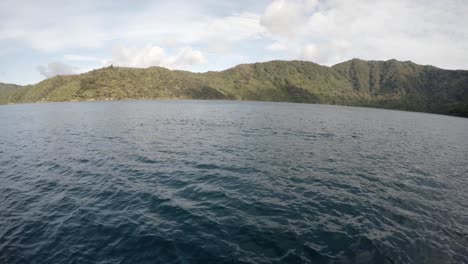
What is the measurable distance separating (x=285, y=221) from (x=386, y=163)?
2664 cm

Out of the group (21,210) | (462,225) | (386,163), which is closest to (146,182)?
(21,210)

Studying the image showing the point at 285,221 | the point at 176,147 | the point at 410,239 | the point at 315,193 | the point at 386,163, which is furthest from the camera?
the point at 176,147

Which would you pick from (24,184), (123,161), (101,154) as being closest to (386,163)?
(123,161)

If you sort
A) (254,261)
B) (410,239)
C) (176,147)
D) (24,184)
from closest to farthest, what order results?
(254,261), (410,239), (24,184), (176,147)

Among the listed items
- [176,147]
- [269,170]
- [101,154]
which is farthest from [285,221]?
[101,154]

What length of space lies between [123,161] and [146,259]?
22.5m

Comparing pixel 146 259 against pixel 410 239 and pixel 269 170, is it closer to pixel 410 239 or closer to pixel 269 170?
pixel 410 239

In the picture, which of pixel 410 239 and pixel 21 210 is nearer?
pixel 410 239

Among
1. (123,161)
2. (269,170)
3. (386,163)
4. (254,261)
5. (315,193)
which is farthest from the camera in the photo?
(386,163)

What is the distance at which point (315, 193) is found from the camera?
76.3 ft

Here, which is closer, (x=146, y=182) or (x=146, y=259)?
(x=146, y=259)

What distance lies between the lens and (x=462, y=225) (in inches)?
741

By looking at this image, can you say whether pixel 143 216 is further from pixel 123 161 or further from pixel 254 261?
pixel 123 161

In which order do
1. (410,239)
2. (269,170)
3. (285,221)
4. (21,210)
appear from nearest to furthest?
(410,239)
(285,221)
(21,210)
(269,170)
